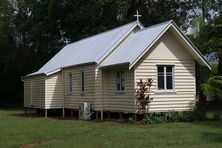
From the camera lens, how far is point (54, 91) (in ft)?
118

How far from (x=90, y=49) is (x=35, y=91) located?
699 centimetres

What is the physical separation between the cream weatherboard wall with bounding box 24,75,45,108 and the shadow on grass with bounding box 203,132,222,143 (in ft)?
61.3

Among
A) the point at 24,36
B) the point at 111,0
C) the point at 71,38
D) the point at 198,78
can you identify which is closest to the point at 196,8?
the point at 111,0

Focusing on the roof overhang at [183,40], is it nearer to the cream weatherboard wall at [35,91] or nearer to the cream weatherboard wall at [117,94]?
the cream weatherboard wall at [117,94]

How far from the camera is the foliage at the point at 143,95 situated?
2638cm

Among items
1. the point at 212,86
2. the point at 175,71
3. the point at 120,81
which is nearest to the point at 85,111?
the point at 120,81

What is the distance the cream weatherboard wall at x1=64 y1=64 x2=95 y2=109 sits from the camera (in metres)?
30.8

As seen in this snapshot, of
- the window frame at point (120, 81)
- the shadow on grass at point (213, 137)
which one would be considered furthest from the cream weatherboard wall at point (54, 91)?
the shadow on grass at point (213, 137)

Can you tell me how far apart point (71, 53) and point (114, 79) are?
9.59 metres

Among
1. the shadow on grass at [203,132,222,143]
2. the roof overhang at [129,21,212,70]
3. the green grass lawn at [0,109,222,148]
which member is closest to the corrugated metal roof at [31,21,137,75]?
the roof overhang at [129,21,212,70]

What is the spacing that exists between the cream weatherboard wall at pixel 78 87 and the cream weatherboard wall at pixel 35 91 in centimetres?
213

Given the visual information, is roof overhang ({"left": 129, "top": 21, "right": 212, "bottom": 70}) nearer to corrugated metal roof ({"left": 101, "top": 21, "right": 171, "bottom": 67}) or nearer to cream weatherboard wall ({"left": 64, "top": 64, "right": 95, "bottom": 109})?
corrugated metal roof ({"left": 101, "top": 21, "right": 171, "bottom": 67})

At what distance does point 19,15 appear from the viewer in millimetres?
59562

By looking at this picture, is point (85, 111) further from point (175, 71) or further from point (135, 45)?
point (175, 71)
